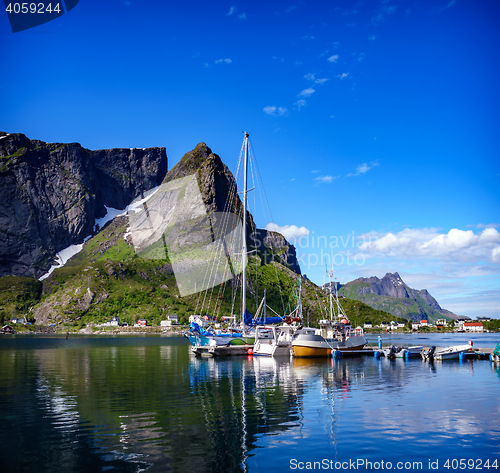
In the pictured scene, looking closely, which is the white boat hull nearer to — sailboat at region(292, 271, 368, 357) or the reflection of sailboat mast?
sailboat at region(292, 271, 368, 357)

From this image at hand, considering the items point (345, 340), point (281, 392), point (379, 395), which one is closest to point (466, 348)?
point (345, 340)

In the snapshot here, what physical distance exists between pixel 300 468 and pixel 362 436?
20.3 feet

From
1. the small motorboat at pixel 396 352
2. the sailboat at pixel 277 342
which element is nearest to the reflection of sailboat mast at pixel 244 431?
the sailboat at pixel 277 342

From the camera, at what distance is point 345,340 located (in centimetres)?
8700

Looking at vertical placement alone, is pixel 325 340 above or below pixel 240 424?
below

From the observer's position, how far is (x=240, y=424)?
2475cm

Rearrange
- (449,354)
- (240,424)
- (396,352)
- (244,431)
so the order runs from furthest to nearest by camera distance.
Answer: (396,352) → (449,354) → (240,424) → (244,431)

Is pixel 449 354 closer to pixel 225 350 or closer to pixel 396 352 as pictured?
pixel 396 352

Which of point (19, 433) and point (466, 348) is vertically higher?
point (19, 433)

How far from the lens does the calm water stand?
18.5m

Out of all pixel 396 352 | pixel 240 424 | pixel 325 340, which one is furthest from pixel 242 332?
pixel 240 424

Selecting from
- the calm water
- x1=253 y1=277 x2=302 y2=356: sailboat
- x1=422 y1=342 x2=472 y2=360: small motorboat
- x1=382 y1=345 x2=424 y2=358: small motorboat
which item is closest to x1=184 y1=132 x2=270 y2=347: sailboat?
x1=253 y1=277 x2=302 y2=356: sailboat

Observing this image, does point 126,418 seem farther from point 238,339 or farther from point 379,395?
point 238,339

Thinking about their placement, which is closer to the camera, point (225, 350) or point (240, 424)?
point (240, 424)
